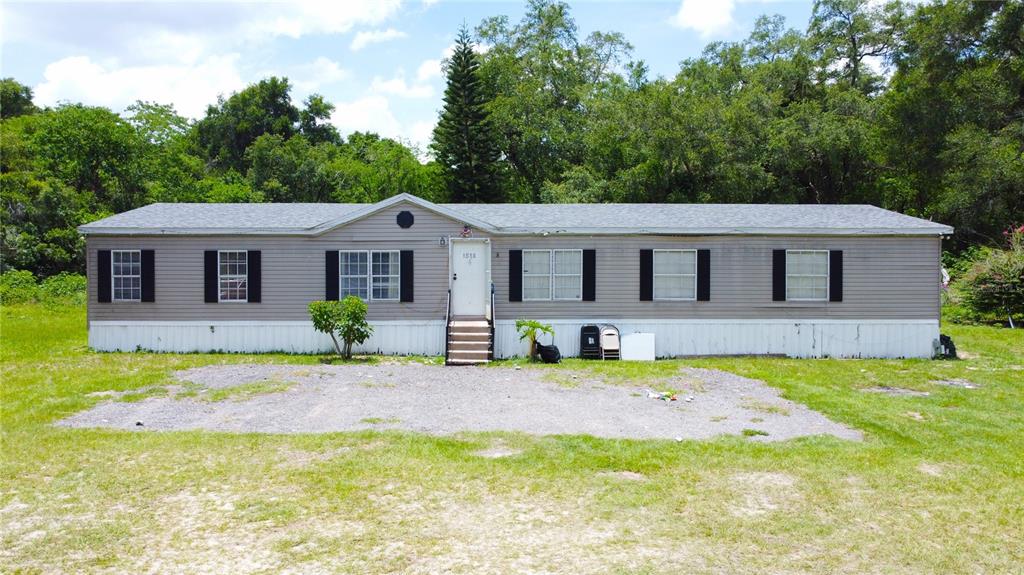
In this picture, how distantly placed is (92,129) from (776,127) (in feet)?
102

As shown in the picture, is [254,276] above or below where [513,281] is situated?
above

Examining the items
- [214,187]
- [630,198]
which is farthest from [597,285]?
[214,187]

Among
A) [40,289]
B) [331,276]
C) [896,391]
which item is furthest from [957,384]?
[40,289]

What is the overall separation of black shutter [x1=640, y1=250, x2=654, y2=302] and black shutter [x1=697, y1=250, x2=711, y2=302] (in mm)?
1083

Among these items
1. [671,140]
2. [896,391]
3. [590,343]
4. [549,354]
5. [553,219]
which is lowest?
[896,391]

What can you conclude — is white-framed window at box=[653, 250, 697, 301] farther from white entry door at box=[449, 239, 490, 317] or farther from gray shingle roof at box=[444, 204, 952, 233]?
white entry door at box=[449, 239, 490, 317]

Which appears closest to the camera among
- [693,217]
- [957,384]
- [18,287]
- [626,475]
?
[626,475]

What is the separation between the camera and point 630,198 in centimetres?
3152

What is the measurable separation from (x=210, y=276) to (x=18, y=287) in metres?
16.1

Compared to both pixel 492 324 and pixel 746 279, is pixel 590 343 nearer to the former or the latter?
pixel 492 324

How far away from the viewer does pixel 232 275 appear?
54.6ft

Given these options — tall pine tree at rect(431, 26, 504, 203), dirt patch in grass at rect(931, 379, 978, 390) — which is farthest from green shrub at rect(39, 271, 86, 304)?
dirt patch in grass at rect(931, 379, 978, 390)

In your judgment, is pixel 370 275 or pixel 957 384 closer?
pixel 957 384

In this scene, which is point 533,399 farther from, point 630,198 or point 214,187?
point 214,187
